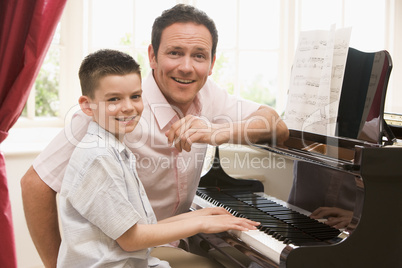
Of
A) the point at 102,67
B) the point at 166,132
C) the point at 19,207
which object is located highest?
the point at 102,67

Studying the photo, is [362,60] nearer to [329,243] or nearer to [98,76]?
[329,243]

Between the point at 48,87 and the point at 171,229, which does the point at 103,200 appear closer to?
the point at 171,229

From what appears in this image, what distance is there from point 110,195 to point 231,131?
581mm

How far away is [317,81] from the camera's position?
1758 millimetres

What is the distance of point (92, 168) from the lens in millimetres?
1280

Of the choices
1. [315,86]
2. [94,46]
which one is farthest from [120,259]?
[94,46]

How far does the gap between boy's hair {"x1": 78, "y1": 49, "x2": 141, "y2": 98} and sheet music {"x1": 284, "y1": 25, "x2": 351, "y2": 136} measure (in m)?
0.70

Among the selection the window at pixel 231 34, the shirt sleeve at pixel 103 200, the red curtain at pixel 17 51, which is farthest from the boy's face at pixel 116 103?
the window at pixel 231 34

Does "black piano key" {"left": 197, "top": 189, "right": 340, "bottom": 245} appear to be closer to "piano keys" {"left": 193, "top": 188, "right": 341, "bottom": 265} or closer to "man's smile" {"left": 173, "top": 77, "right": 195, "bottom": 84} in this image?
"piano keys" {"left": 193, "top": 188, "right": 341, "bottom": 265}

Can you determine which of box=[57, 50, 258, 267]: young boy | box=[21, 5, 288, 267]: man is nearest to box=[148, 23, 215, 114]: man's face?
box=[21, 5, 288, 267]: man

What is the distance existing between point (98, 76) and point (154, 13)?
201 cm

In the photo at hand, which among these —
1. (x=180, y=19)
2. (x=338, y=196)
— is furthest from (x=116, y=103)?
(x=338, y=196)

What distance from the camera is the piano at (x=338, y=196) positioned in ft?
3.90

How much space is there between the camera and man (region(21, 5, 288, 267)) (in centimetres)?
167
